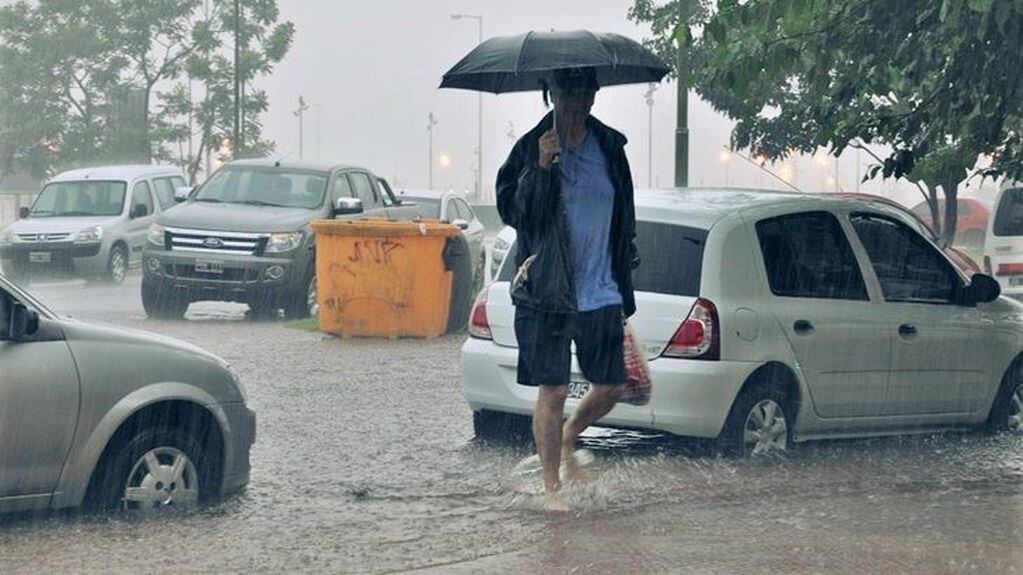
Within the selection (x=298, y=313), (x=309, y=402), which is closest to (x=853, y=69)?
(x=309, y=402)

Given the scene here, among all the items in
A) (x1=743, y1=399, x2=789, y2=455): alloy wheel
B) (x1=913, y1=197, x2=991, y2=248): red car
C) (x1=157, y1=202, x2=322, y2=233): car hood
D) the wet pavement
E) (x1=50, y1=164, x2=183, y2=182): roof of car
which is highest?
(x1=50, y1=164, x2=183, y2=182): roof of car

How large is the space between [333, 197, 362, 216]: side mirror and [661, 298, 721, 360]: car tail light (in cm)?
1155

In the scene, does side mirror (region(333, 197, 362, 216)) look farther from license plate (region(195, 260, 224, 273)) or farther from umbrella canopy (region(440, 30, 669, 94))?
umbrella canopy (region(440, 30, 669, 94))

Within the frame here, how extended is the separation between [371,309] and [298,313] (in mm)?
2914

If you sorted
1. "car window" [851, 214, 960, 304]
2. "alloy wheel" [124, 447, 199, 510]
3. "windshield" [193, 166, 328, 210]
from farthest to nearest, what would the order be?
"windshield" [193, 166, 328, 210] → "car window" [851, 214, 960, 304] → "alloy wheel" [124, 447, 199, 510]

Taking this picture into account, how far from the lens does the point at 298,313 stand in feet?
67.9

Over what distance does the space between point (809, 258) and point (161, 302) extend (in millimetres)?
11793

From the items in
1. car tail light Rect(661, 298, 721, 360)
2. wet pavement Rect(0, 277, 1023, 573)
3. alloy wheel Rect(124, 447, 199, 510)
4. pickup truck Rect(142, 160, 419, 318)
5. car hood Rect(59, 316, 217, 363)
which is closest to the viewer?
wet pavement Rect(0, 277, 1023, 573)

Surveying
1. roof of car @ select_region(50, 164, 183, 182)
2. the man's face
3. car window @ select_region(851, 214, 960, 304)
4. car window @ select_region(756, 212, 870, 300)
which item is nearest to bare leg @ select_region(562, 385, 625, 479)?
the man's face

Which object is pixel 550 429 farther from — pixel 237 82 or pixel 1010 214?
pixel 237 82

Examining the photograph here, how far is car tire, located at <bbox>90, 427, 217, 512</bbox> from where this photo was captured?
299 inches

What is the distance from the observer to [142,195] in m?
30.5

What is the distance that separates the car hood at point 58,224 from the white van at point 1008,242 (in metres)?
14.2

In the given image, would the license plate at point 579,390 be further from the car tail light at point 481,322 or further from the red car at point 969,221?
the red car at point 969,221
